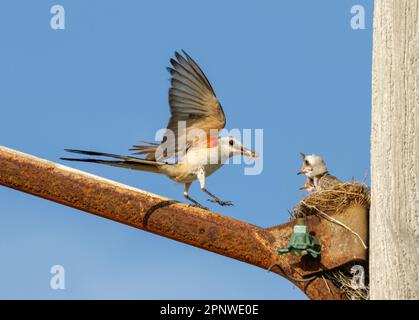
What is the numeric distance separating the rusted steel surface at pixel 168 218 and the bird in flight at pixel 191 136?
1.41 m

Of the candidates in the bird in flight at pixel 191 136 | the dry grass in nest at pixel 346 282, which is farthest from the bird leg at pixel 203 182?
the dry grass in nest at pixel 346 282

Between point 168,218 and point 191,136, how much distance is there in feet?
6.01

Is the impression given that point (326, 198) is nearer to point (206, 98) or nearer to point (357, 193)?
point (357, 193)

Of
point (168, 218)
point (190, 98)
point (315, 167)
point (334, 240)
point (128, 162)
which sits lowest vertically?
point (334, 240)

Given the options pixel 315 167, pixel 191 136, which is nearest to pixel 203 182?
pixel 191 136

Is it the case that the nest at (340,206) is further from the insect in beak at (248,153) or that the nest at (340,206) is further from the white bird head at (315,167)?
the white bird head at (315,167)

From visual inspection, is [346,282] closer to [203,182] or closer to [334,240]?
[334,240]

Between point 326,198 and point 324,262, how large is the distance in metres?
0.44

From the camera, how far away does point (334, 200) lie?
4715 millimetres

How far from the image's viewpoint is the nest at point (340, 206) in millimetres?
4391
